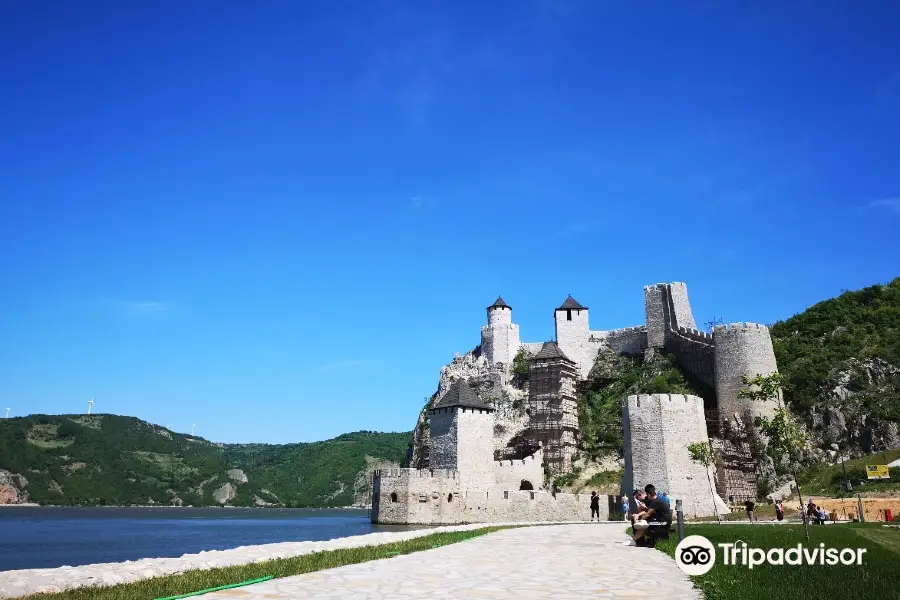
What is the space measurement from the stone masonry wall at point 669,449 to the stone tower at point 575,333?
83.2 ft

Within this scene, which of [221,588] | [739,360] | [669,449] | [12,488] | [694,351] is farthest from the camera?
[12,488]

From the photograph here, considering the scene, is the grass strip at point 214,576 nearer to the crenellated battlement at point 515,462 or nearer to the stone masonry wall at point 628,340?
the crenellated battlement at point 515,462

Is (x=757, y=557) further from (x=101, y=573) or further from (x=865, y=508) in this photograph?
(x=865, y=508)

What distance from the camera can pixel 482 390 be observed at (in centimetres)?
6044

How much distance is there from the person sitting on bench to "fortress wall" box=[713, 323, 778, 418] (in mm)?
32561

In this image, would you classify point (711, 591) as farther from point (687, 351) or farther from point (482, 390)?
point (482, 390)

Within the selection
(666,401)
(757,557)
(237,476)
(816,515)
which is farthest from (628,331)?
(237,476)

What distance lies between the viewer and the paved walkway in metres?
7.74

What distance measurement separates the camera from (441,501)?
41.7 meters

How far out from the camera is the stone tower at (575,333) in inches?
2435

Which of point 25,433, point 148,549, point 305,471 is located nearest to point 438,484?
point 148,549

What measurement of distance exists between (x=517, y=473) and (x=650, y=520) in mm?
32803

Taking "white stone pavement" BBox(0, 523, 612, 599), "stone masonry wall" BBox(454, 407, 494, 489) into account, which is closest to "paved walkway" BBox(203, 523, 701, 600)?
"white stone pavement" BBox(0, 523, 612, 599)

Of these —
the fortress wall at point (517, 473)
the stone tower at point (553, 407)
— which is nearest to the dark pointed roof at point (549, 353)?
the stone tower at point (553, 407)
